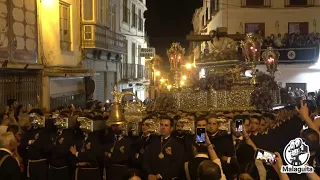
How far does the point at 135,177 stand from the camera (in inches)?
Result: 206

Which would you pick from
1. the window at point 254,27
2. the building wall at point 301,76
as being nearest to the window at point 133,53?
the window at point 254,27

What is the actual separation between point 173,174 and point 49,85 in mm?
10379

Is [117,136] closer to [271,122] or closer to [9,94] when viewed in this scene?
[271,122]

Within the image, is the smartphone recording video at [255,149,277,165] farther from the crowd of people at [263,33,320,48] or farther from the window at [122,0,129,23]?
the window at [122,0,129,23]

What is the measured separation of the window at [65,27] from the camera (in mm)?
18125

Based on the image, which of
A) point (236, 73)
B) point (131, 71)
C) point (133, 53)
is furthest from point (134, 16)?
point (236, 73)

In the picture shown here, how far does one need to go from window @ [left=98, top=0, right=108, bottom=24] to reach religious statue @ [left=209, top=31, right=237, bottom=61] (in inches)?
251

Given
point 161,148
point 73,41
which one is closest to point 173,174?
point 161,148

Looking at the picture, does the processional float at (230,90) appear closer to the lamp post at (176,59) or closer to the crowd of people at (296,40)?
the lamp post at (176,59)

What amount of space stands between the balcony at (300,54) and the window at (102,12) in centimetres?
1069

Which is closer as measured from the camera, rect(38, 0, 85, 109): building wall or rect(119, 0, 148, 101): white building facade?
rect(38, 0, 85, 109): building wall

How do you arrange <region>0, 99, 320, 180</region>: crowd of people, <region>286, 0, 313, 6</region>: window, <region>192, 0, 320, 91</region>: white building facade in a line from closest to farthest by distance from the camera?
<region>0, 99, 320, 180</region>: crowd of people < <region>192, 0, 320, 91</region>: white building facade < <region>286, 0, 313, 6</region>: window

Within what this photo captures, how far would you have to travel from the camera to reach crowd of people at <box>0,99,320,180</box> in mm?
6445

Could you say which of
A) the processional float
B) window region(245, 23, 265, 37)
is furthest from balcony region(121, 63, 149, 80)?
the processional float
